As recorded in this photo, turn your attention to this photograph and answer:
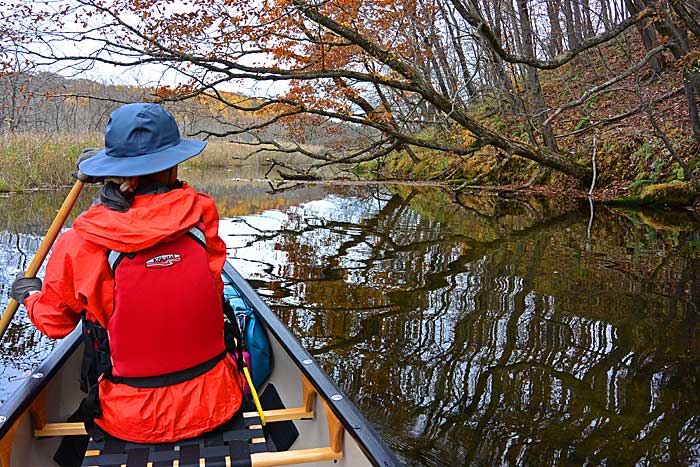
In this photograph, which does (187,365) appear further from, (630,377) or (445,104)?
(445,104)

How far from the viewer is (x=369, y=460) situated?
6.01 feet

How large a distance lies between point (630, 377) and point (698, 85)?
28.6 feet

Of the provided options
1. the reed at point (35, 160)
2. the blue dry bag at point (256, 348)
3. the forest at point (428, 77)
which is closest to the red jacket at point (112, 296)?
the blue dry bag at point (256, 348)

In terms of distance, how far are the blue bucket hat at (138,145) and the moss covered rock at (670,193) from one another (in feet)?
37.3

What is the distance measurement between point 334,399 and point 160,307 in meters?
0.69

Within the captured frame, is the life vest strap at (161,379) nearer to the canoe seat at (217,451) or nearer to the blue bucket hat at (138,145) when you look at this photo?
the canoe seat at (217,451)

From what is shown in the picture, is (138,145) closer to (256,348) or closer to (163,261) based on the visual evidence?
(163,261)

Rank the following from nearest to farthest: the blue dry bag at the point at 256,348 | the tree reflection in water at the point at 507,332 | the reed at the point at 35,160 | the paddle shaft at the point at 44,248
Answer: the paddle shaft at the point at 44,248, the tree reflection in water at the point at 507,332, the blue dry bag at the point at 256,348, the reed at the point at 35,160

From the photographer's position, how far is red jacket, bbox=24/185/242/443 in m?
1.88

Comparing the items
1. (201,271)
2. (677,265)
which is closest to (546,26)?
(677,265)

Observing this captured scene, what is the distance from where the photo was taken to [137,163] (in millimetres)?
1991

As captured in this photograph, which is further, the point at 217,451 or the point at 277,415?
the point at 277,415

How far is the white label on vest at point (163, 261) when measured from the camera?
6.40 ft

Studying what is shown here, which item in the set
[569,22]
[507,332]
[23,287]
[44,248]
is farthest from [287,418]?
[569,22]
